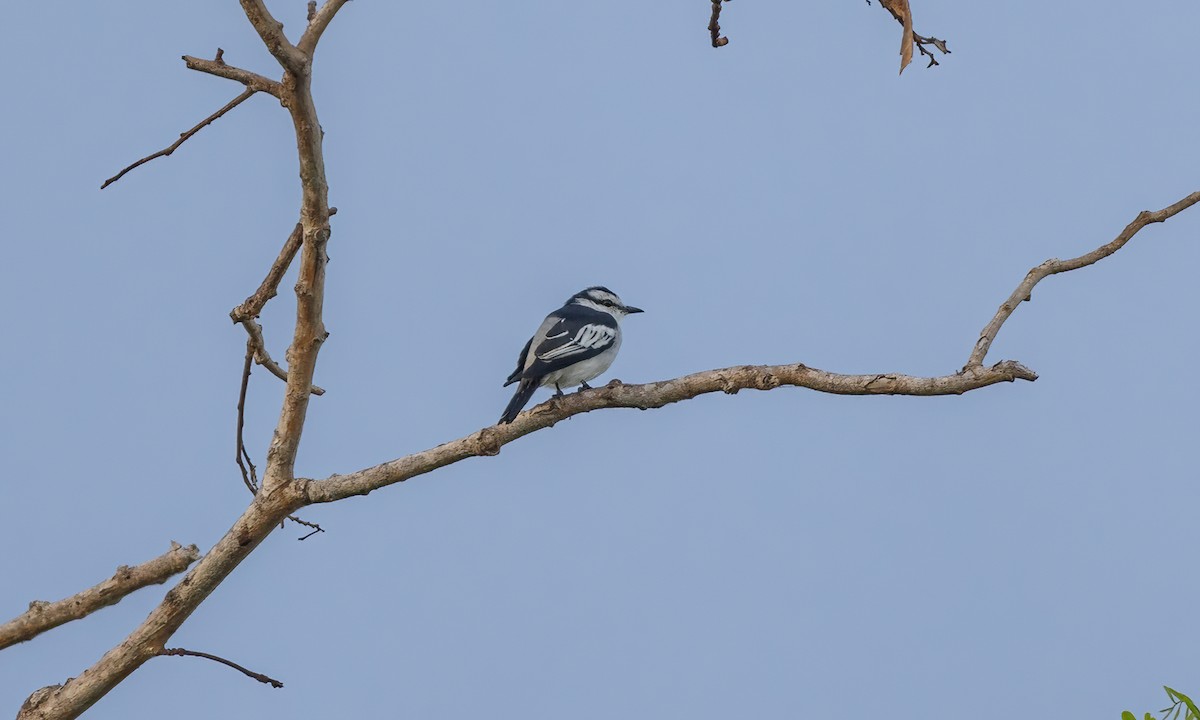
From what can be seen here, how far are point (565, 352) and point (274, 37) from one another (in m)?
3.55

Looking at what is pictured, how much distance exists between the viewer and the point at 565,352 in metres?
8.73

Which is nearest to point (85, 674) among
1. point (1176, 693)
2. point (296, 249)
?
point (296, 249)

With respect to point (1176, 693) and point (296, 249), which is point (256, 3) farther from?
point (1176, 693)

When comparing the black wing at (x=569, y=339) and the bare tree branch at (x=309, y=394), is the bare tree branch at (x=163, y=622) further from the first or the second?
the black wing at (x=569, y=339)

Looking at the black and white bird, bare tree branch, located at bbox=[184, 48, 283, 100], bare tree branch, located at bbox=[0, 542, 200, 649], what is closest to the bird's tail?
the black and white bird

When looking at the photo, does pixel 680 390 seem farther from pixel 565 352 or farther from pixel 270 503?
pixel 565 352

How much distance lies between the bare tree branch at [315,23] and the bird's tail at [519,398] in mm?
2682

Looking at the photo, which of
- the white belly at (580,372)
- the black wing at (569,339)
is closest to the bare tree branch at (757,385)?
the black wing at (569,339)

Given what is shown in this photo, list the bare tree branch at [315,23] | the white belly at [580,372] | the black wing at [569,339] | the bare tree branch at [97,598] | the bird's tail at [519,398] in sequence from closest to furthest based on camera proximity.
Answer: the bare tree branch at [315,23]
the bare tree branch at [97,598]
the bird's tail at [519,398]
the black wing at [569,339]
the white belly at [580,372]

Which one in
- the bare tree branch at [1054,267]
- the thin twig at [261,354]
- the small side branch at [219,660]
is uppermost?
the thin twig at [261,354]

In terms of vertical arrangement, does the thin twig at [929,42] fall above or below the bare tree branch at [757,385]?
above

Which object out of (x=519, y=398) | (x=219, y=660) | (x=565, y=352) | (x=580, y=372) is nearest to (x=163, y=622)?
(x=219, y=660)

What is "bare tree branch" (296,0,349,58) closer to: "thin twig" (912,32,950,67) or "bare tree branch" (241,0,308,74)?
"bare tree branch" (241,0,308,74)

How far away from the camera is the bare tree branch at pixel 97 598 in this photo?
276 inches
